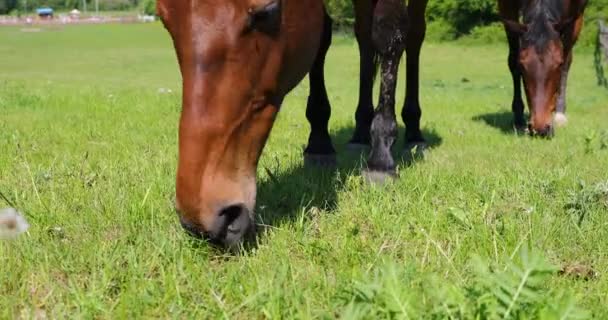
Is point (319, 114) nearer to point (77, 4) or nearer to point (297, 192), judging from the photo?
point (297, 192)

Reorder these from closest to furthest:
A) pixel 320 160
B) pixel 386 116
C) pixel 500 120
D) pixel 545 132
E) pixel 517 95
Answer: pixel 386 116 < pixel 320 160 < pixel 545 132 < pixel 517 95 < pixel 500 120

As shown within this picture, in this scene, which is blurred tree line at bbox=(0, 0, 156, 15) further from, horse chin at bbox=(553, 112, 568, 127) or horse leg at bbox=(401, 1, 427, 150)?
horse leg at bbox=(401, 1, 427, 150)

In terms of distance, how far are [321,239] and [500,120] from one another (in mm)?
5776

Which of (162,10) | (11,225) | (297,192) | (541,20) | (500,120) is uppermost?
(162,10)

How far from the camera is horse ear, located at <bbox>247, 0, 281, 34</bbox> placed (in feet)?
7.32

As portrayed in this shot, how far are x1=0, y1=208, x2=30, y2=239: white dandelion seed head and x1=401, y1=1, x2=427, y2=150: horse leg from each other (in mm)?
3515

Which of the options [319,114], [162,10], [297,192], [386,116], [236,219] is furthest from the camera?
[319,114]

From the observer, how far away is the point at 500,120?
7629 mm

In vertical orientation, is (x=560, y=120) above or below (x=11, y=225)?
below

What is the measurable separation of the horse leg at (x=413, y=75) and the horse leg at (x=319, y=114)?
1.04 metres

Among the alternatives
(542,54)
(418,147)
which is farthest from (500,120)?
(418,147)

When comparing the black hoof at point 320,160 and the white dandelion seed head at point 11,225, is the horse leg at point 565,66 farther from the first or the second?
the white dandelion seed head at point 11,225

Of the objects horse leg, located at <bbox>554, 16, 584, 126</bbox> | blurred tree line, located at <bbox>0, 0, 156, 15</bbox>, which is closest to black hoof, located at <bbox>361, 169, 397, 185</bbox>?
horse leg, located at <bbox>554, 16, 584, 126</bbox>

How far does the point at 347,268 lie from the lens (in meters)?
2.16
